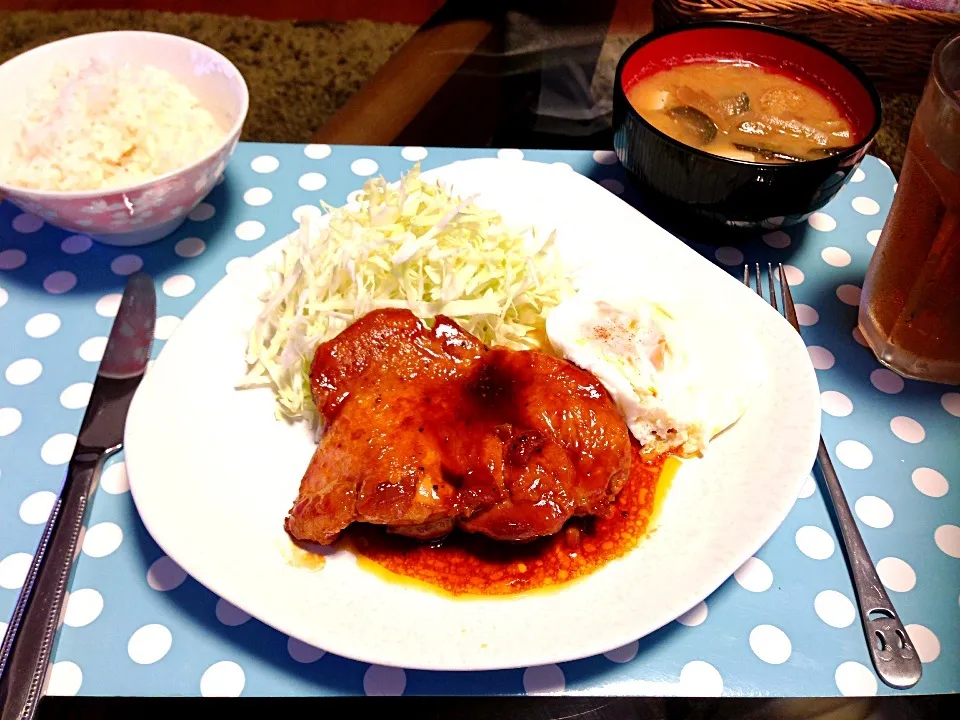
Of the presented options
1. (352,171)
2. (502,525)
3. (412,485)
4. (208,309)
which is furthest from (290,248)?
(502,525)

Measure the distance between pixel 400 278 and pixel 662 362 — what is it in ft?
3.12

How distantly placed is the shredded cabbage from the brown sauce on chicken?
56cm

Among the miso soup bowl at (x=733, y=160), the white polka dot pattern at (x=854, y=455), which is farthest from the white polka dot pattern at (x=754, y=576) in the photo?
the miso soup bowl at (x=733, y=160)

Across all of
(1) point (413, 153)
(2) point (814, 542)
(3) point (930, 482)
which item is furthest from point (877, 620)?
(1) point (413, 153)

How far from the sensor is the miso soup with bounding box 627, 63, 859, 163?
2887 millimetres

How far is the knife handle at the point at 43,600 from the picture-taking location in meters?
1.77

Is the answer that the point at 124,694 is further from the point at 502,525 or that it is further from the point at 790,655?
the point at 790,655

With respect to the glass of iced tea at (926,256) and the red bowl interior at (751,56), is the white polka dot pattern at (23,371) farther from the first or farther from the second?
the glass of iced tea at (926,256)

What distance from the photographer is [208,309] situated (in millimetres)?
2465

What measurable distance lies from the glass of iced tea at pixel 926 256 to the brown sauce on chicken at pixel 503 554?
43.7 inches

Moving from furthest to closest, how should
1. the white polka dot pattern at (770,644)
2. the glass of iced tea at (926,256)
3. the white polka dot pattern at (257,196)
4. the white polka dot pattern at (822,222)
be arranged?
the white polka dot pattern at (257,196), the white polka dot pattern at (822,222), the glass of iced tea at (926,256), the white polka dot pattern at (770,644)

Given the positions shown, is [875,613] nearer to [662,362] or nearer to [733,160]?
[662,362]

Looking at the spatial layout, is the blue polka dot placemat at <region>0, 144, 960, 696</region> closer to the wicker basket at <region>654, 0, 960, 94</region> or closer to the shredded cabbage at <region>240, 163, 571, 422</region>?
the shredded cabbage at <region>240, 163, 571, 422</region>

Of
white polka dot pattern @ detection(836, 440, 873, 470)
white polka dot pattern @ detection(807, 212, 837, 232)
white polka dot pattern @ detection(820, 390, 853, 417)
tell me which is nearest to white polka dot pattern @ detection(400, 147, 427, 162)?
white polka dot pattern @ detection(807, 212, 837, 232)
